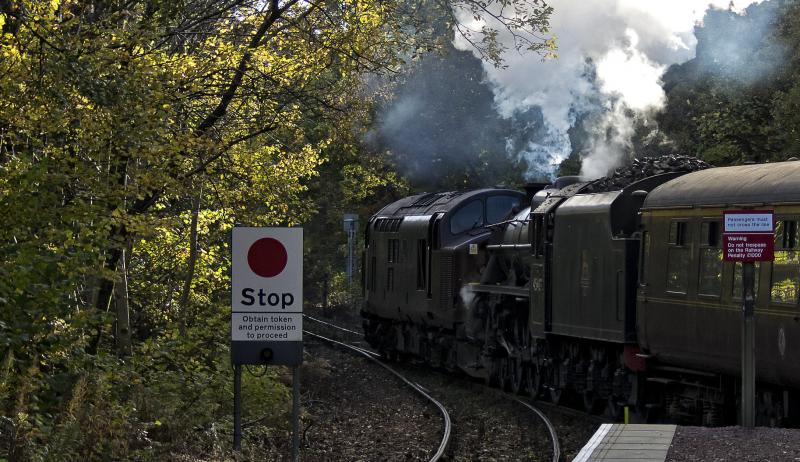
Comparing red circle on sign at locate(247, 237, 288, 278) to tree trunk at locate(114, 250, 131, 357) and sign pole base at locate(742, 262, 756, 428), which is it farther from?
tree trunk at locate(114, 250, 131, 357)

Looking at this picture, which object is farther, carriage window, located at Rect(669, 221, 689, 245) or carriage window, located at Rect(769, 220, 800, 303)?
carriage window, located at Rect(669, 221, 689, 245)

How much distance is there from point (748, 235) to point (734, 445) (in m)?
1.81

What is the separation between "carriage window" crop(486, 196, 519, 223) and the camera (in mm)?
22688

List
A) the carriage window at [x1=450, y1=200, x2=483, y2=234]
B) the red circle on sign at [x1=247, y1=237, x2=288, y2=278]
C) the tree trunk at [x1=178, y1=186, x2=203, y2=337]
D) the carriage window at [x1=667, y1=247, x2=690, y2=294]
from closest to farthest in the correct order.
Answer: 1. the red circle on sign at [x1=247, y1=237, x2=288, y2=278]
2. the carriage window at [x1=667, y1=247, x2=690, y2=294]
3. the tree trunk at [x1=178, y1=186, x2=203, y2=337]
4. the carriage window at [x1=450, y1=200, x2=483, y2=234]

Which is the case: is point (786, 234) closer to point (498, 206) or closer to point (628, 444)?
point (628, 444)

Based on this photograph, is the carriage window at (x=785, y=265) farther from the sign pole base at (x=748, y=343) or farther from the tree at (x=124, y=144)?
Result: the tree at (x=124, y=144)

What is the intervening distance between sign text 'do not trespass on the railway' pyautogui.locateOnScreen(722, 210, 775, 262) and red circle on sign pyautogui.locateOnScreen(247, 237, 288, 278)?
381 centimetres

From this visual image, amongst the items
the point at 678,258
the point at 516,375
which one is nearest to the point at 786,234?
the point at 678,258

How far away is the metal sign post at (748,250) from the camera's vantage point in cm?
1018

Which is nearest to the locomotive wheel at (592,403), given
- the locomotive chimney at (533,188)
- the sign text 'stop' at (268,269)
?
the locomotive chimney at (533,188)

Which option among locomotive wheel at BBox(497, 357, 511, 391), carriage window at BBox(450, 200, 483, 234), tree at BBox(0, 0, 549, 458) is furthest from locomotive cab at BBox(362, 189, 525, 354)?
tree at BBox(0, 0, 549, 458)

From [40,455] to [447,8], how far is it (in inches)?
286

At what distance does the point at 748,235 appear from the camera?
10266 mm

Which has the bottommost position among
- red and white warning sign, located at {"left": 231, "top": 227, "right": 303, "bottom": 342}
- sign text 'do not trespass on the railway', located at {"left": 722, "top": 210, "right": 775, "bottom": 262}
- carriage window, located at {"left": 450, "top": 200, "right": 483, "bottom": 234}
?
red and white warning sign, located at {"left": 231, "top": 227, "right": 303, "bottom": 342}
